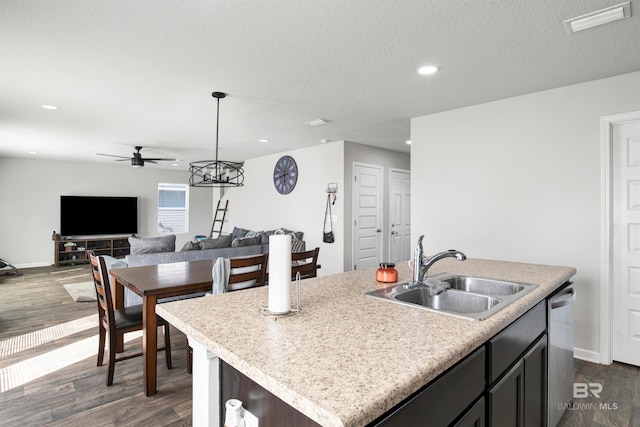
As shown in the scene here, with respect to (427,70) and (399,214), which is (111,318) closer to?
(427,70)

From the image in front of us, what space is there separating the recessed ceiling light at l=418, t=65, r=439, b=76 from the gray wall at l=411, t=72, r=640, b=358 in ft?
3.73

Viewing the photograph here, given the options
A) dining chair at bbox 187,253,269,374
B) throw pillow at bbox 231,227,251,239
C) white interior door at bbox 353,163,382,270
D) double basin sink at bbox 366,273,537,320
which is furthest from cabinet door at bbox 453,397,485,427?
throw pillow at bbox 231,227,251,239

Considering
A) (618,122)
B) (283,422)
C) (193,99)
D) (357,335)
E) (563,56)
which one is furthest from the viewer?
(193,99)

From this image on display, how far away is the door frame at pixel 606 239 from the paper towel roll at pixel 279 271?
2.96m

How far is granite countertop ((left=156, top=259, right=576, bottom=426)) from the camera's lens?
0.74 metres

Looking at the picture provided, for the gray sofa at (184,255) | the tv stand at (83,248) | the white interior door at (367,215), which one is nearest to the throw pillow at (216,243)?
the gray sofa at (184,255)

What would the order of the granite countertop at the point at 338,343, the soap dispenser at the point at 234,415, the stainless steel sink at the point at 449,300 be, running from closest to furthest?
1. the granite countertop at the point at 338,343
2. the soap dispenser at the point at 234,415
3. the stainless steel sink at the point at 449,300

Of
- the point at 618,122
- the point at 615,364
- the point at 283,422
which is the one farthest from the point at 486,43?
the point at 615,364

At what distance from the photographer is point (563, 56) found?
2.49 metres

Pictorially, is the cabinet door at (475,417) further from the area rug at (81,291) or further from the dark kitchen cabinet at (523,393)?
the area rug at (81,291)

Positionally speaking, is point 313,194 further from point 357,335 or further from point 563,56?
point 357,335

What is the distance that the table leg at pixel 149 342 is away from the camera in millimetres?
2326

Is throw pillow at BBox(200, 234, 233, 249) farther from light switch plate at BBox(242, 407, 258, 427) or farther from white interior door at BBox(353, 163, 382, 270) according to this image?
light switch plate at BBox(242, 407, 258, 427)

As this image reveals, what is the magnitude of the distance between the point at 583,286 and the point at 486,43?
2203mm
